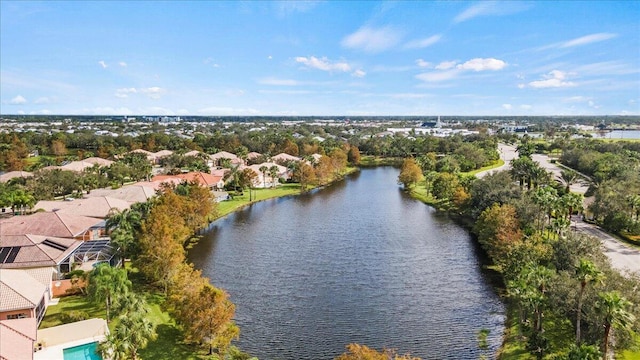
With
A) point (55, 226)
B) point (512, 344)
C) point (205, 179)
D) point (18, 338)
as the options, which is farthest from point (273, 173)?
point (18, 338)

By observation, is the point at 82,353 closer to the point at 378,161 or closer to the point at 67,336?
the point at 67,336

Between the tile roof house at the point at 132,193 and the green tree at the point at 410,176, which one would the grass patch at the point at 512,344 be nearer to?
the tile roof house at the point at 132,193

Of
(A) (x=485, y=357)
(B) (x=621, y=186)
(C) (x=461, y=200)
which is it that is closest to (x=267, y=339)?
(A) (x=485, y=357)

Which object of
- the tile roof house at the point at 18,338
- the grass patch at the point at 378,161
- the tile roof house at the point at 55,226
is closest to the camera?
the tile roof house at the point at 18,338

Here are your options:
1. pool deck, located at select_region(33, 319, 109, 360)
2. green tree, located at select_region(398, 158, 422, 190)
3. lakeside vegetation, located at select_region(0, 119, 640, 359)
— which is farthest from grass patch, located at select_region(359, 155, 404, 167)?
pool deck, located at select_region(33, 319, 109, 360)

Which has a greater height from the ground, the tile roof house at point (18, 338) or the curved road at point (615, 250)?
the tile roof house at point (18, 338)

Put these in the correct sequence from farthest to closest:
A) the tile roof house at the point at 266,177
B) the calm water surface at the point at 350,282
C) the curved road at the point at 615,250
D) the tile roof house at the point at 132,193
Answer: the tile roof house at the point at 266,177 < the tile roof house at the point at 132,193 < the curved road at the point at 615,250 < the calm water surface at the point at 350,282

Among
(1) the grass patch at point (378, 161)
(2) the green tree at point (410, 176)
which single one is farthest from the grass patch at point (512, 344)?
(1) the grass patch at point (378, 161)
